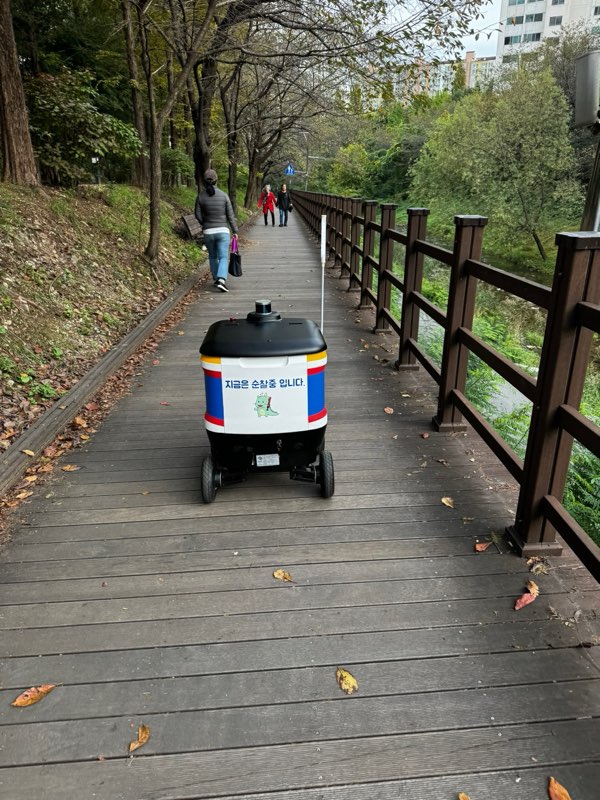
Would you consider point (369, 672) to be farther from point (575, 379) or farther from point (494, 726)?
point (575, 379)

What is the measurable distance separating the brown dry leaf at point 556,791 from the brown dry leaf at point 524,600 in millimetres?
890

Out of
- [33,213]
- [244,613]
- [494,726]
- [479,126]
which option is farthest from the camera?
[479,126]

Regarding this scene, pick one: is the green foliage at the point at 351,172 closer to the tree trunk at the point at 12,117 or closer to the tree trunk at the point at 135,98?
the tree trunk at the point at 135,98

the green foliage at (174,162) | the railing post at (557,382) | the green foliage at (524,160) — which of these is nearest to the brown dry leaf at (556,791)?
the railing post at (557,382)

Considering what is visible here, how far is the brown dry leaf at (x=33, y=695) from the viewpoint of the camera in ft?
7.78

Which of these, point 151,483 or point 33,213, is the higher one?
point 33,213

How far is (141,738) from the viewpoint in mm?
2219

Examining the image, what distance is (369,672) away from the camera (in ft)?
8.25

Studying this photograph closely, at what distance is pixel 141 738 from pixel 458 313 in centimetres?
340

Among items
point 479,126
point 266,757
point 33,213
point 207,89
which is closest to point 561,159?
point 479,126

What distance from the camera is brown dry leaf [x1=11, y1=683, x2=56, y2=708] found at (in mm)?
2371

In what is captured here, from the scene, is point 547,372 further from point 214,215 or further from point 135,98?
point 135,98

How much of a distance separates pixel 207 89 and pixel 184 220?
3.10 m

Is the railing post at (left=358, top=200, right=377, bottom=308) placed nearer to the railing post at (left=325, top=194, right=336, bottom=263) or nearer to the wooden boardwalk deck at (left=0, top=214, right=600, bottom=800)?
the wooden boardwalk deck at (left=0, top=214, right=600, bottom=800)
